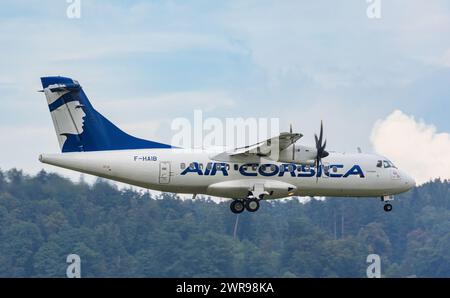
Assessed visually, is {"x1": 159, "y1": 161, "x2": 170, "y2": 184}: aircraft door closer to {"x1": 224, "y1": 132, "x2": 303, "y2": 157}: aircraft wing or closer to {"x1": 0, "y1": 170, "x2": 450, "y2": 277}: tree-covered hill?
{"x1": 224, "y1": 132, "x2": 303, "y2": 157}: aircraft wing

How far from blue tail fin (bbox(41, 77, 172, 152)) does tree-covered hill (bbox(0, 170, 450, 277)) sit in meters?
25.5

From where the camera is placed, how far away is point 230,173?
49281 millimetres

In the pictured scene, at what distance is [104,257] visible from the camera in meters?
96.4

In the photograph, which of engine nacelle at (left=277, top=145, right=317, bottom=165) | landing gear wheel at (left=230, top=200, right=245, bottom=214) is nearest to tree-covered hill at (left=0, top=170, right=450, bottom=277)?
landing gear wheel at (left=230, top=200, right=245, bottom=214)

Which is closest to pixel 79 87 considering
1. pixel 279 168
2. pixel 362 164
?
pixel 279 168

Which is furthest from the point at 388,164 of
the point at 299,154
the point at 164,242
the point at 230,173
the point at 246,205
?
the point at 164,242

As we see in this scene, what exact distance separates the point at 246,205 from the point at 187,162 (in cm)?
362

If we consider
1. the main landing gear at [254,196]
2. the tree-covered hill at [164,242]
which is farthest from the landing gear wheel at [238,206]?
the tree-covered hill at [164,242]

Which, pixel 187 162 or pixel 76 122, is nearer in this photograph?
pixel 76 122

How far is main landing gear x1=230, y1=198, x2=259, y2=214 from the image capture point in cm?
4972

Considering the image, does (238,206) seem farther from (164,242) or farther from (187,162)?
(164,242)
